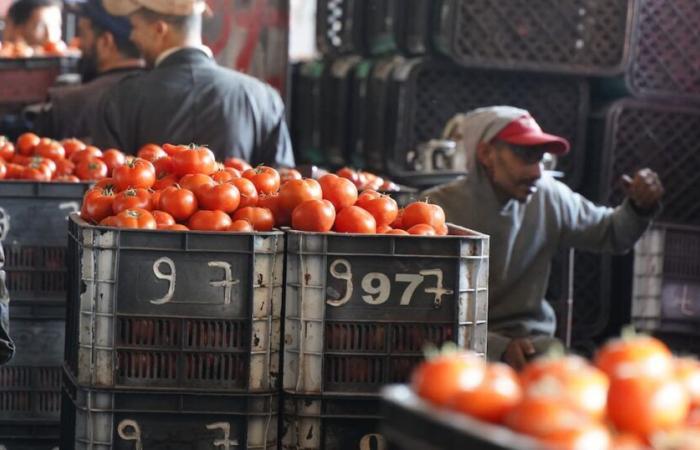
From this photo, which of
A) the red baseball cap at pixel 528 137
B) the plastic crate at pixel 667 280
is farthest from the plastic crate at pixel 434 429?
the plastic crate at pixel 667 280

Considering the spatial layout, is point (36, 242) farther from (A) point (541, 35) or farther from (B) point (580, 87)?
(B) point (580, 87)

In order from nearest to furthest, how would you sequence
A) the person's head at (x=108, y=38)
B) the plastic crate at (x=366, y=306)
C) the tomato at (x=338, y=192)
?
the plastic crate at (x=366, y=306) < the tomato at (x=338, y=192) < the person's head at (x=108, y=38)

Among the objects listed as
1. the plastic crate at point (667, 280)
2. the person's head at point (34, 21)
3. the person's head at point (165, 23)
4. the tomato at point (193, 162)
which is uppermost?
the person's head at point (165, 23)

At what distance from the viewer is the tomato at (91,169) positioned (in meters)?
5.47

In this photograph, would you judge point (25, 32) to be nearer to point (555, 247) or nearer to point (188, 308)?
point (555, 247)

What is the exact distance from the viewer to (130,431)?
11.4ft

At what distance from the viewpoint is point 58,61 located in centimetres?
880

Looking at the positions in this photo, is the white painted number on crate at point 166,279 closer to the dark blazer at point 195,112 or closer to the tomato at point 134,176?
the tomato at point 134,176

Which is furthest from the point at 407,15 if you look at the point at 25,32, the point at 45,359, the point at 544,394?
the point at 544,394

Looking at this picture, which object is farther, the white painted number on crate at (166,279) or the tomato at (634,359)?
the white painted number on crate at (166,279)

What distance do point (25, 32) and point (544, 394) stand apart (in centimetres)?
958

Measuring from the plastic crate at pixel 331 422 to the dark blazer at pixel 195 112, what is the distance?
2.87m

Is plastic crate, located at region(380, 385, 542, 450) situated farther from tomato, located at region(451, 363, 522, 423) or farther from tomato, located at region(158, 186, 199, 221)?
tomato, located at region(158, 186, 199, 221)

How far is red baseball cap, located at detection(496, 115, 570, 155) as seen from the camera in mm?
5559
